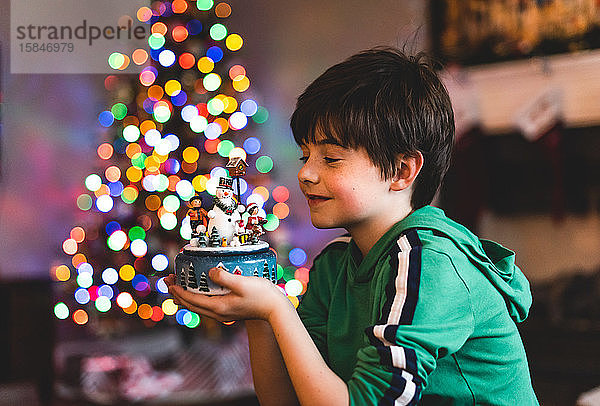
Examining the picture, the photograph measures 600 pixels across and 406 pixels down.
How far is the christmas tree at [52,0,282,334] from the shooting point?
2791 mm

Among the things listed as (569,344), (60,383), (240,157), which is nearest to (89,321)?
(60,383)

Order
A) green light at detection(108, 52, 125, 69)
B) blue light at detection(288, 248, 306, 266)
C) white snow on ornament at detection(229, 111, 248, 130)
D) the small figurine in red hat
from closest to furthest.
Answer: the small figurine in red hat → green light at detection(108, 52, 125, 69) → white snow on ornament at detection(229, 111, 248, 130) → blue light at detection(288, 248, 306, 266)

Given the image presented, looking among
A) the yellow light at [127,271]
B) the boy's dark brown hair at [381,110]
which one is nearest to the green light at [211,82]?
the yellow light at [127,271]

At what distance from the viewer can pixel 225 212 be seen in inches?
38.7

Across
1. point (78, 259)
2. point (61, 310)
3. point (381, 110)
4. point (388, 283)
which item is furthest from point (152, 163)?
point (388, 283)

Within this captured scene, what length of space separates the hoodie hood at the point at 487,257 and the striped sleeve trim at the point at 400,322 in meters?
0.05

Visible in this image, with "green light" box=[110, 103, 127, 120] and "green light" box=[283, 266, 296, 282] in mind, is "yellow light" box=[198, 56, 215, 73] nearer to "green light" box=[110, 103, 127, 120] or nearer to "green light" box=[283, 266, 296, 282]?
"green light" box=[110, 103, 127, 120]

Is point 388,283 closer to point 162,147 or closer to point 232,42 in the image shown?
point 162,147

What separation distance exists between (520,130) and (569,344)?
1048mm

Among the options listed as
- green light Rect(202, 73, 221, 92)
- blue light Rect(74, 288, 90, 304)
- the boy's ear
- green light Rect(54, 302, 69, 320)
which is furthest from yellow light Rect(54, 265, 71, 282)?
the boy's ear

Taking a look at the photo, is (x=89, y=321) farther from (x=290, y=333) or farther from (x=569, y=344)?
(x=290, y=333)

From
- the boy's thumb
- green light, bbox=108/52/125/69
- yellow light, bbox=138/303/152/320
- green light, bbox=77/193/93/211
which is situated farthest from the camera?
green light, bbox=77/193/93/211

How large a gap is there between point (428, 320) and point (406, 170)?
28 centimetres

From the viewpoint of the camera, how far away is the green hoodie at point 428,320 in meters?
0.79
